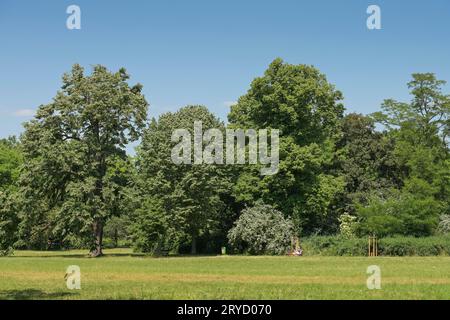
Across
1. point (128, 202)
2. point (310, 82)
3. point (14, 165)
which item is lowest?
point (128, 202)

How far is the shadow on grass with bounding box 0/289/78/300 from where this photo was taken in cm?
1656

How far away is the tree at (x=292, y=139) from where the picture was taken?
52125mm

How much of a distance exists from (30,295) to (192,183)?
29939mm

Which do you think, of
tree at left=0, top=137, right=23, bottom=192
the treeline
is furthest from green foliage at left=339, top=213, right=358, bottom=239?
tree at left=0, top=137, right=23, bottom=192

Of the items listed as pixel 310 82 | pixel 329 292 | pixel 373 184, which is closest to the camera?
pixel 329 292

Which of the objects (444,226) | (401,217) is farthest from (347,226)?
(444,226)

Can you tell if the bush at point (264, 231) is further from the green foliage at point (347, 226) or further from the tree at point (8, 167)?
the tree at point (8, 167)

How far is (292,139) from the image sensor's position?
52.1 m

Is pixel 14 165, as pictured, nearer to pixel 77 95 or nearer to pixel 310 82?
pixel 77 95

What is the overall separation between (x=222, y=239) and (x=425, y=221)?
17581 millimetres

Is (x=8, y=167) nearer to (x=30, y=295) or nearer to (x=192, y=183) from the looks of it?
(x=192, y=183)

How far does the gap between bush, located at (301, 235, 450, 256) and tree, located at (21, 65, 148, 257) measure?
1572 centimetres

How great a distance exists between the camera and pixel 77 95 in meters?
48.0
